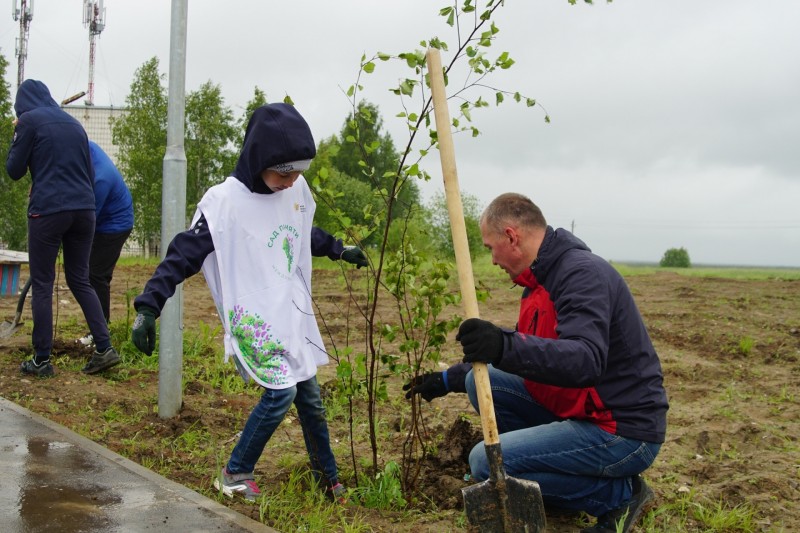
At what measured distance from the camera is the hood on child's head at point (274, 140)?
3.54 metres

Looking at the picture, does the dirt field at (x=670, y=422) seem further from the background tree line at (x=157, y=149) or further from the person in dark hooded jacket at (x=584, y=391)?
the background tree line at (x=157, y=149)

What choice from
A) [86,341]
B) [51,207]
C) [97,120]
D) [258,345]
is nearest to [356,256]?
Answer: [258,345]

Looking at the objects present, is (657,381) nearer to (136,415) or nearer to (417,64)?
(417,64)

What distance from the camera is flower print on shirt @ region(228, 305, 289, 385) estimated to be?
362cm

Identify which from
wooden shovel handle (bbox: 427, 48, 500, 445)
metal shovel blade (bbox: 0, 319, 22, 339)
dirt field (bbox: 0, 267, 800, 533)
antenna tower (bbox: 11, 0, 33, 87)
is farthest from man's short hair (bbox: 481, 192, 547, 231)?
antenna tower (bbox: 11, 0, 33, 87)

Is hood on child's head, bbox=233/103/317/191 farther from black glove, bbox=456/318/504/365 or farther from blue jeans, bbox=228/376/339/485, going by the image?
black glove, bbox=456/318/504/365

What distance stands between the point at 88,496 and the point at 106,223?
347 cm

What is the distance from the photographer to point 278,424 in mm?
3754

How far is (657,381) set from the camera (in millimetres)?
3363

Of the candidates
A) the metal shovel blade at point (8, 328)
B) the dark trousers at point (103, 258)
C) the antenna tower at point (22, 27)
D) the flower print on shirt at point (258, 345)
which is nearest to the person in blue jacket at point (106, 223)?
the dark trousers at point (103, 258)

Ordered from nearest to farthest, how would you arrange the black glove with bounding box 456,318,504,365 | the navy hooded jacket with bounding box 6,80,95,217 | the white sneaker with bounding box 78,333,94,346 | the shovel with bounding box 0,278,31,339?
1. the black glove with bounding box 456,318,504,365
2. the navy hooded jacket with bounding box 6,80,95,217
3. the white sneaker with bounding box 78,333,94,346
4. the shovel with bounding box 0,278,31,339

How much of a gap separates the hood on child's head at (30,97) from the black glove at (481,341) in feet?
14.4

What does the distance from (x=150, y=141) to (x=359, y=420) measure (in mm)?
17432

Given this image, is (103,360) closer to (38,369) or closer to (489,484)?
(38,369)
